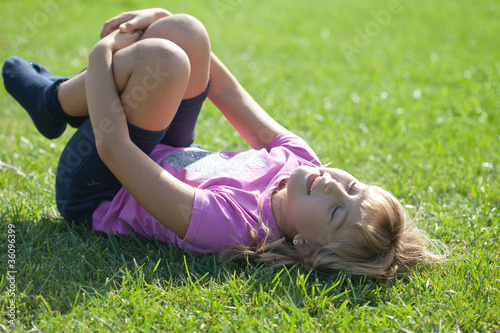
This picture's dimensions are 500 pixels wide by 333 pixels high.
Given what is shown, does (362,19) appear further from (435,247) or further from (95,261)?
(95,261)

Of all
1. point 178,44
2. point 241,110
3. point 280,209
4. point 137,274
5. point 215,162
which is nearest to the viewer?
point 137,274

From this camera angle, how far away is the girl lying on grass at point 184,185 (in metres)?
2.10

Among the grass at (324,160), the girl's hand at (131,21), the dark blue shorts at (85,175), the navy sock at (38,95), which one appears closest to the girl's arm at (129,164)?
the dark blue shorts at (85,175)

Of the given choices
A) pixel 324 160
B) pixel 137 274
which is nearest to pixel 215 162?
pixel 137 274

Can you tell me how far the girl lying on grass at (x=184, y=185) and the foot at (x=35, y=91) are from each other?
2 centimetres

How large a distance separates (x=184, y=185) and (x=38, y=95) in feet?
3.49

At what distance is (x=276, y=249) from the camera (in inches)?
88.0

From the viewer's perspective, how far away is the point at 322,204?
2.15 metres

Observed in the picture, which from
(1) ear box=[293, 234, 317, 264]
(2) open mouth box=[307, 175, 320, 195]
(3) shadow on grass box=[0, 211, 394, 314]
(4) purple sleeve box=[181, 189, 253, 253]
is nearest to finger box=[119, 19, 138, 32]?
(4) purple sleeve box=[181, 189, 253, 253]

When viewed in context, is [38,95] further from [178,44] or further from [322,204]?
[322,204]

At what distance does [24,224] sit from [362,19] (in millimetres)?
9053

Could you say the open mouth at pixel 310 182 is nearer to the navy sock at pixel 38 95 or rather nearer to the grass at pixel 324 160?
the grass at pixel 324 160

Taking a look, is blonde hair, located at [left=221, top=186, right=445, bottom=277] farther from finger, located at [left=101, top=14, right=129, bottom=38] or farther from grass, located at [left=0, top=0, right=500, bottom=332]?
finger, located at [left=101, top=14, right=129, bottom=38]

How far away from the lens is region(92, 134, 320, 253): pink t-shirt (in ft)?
7.03
